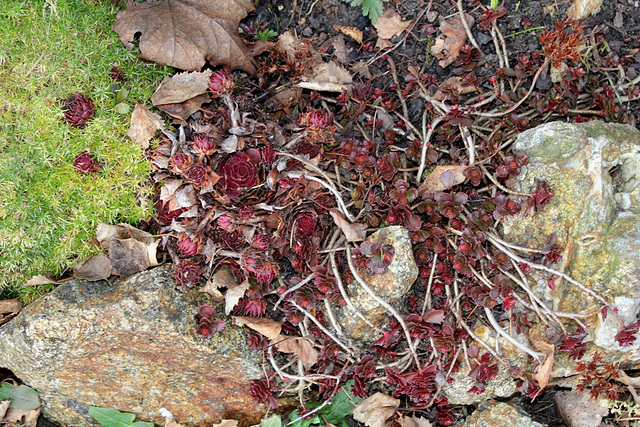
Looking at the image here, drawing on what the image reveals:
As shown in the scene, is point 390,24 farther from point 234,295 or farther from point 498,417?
point 498,417

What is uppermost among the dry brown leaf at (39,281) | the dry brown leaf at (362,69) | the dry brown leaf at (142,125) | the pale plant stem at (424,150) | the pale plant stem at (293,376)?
the dry brown leaf at (142,125)

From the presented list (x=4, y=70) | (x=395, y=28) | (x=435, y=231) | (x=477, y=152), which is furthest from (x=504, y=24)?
(x=4, y=70)

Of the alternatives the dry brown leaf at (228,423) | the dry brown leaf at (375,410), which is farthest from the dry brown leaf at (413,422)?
the dry brown leaf at (228,423)

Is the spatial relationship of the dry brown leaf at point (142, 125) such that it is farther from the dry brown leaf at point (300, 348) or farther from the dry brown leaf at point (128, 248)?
the dry brown leaf at point (300, 348)

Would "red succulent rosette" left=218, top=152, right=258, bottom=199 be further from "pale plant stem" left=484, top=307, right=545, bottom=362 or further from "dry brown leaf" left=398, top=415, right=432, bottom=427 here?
"dry brown leaf" left=398, top=415, right=432, bottom=427

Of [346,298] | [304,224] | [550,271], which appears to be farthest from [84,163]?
[550,271]

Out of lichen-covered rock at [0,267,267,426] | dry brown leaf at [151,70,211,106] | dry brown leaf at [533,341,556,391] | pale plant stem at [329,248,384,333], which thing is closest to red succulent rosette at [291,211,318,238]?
pale plant stem at [329,248,384,333]

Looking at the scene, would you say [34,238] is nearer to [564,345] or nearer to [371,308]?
[371,308]
